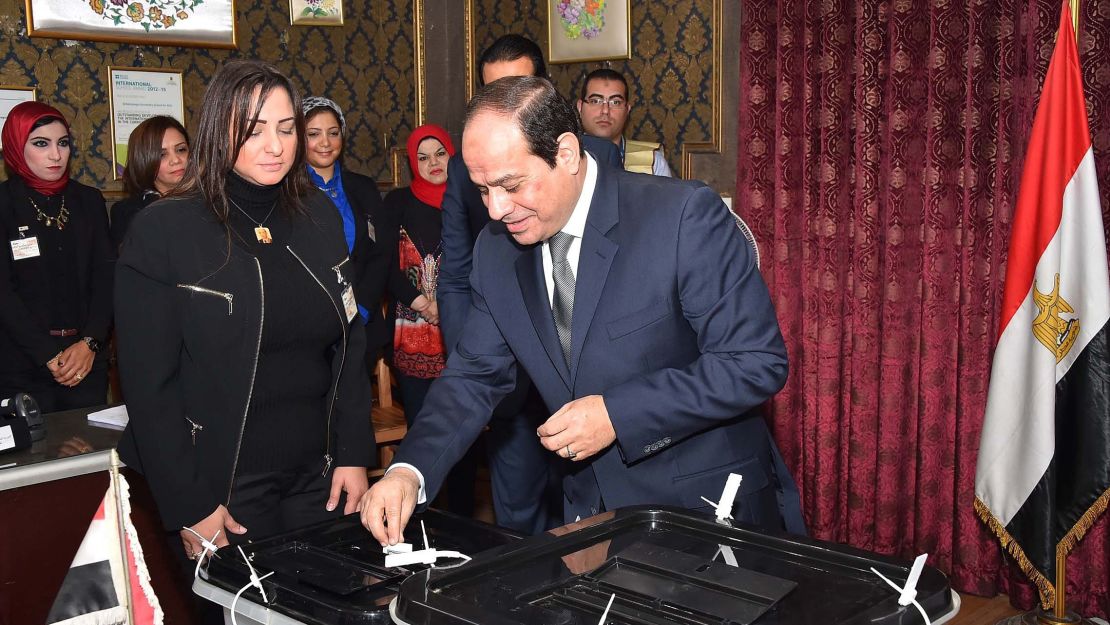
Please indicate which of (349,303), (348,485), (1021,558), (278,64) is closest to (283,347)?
(349,303)

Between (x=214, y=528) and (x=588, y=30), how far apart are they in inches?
127

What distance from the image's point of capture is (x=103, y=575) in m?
1.60

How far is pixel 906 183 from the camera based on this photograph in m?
3.61

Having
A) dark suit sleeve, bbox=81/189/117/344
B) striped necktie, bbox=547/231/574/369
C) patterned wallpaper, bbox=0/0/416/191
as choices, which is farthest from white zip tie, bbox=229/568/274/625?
patterned wallpaper, bbox=0/0/416/191

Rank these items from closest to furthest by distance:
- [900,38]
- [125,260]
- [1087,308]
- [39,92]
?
[125,260], [1087,308], [900,38], [39,92]

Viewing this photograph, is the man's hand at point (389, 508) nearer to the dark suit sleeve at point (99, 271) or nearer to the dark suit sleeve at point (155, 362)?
the dark suit sleeve at point (155, 362)

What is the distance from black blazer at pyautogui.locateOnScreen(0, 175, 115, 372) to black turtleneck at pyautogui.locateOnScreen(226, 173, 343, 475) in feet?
6.59

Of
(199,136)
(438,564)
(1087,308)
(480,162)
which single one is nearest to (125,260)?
(199,136)

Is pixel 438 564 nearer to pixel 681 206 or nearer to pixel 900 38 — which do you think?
pixel 681 206

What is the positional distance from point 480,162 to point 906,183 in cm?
230

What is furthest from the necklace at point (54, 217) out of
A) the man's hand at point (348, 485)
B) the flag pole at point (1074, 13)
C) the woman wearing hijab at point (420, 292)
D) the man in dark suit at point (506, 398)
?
the flag pole at point (1074, 13)

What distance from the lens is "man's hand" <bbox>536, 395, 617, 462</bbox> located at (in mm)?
1627

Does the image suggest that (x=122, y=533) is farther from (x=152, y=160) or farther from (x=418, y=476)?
(x=152, y=160)

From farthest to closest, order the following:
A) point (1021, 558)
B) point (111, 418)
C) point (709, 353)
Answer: point (1021, 558) < point (111, 418) < point (709, 353)
